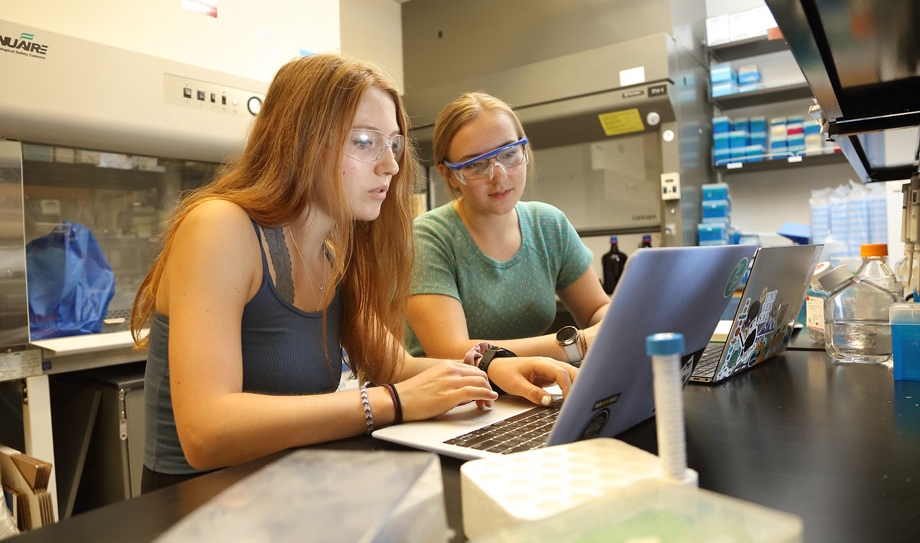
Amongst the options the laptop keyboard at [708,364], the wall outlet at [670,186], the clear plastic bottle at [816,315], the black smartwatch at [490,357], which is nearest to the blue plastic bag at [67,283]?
the black smartwatch at [490,357]

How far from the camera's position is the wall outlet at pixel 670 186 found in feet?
9.39

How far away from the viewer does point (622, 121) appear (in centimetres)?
298

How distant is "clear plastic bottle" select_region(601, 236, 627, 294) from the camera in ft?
10.1

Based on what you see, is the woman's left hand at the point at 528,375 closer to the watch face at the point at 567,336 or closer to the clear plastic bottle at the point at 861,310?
the watch face at the point at 567,336

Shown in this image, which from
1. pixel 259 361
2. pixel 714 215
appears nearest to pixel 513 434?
pixel 259 361

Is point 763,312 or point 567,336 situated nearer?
point 763,312

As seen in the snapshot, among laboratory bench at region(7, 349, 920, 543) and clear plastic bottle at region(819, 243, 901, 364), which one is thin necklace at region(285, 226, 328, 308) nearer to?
laboratory bench at region(7, 349, 920, 543)

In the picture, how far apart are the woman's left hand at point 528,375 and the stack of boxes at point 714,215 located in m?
2.38

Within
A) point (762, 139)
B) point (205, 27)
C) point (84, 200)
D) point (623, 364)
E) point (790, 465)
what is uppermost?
point (205, 27)

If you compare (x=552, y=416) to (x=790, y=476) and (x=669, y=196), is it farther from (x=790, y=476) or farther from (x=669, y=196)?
(x=669, y=196)

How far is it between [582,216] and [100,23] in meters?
2.30

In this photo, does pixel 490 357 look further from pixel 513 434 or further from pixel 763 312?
pixel 763 312

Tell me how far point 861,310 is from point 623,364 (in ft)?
3.07

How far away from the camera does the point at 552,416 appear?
783mm
